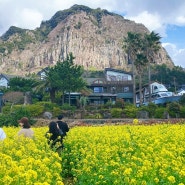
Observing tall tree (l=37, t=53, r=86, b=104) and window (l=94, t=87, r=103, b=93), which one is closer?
tall tree (l=37, t=53, r=86, b=104)

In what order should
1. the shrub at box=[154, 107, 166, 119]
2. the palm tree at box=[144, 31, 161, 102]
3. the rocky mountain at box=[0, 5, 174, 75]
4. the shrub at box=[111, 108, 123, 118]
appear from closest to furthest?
1. the shrub at box=[154, 107, 166, 119]
2. the shrub at box=[111, 108, 123, 118]
3. the palm tree at box=[144, 31, 161, 102]
4. the rocky mountain at box=[0, 5, 174, 75]

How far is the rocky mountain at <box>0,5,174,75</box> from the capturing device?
163625mm

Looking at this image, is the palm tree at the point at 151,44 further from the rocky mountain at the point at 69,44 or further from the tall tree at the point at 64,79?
the rocky mountain at the point at 69,44

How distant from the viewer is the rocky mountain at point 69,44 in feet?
537

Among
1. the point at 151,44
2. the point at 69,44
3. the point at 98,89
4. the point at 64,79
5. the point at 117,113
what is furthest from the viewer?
the point at 69,44

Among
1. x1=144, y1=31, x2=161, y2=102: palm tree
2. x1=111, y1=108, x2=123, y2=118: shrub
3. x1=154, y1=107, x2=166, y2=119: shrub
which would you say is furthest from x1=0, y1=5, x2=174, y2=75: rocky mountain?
x1=154, y1=107, x2=166, y2=119: shrub

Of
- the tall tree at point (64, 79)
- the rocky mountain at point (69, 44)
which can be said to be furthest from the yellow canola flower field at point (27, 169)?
the rocky mountain at point (69, 44)

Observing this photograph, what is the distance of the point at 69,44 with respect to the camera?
166 m

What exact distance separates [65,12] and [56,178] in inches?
7293

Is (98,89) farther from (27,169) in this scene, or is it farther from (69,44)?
(69,44)

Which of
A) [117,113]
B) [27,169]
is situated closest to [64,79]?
[117,113]

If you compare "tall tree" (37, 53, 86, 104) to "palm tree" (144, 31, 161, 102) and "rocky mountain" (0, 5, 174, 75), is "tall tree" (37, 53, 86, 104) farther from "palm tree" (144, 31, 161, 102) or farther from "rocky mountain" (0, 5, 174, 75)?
"rocky mountain" (0, 5, 174, 75)

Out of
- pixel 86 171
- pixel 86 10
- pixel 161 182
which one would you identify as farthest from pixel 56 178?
pixel 86 10

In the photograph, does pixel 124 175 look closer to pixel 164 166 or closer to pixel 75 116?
pixel 164 166
